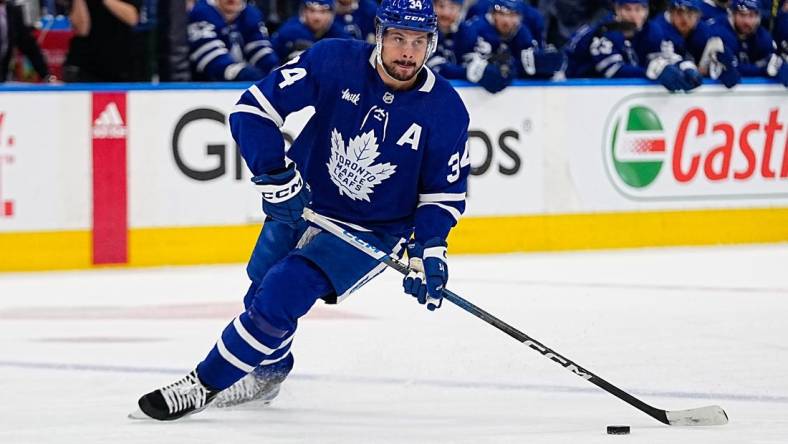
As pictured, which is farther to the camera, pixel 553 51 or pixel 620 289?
pixel 553 51

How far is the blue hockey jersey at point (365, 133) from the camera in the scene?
4.13 metres

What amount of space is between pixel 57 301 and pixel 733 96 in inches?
151

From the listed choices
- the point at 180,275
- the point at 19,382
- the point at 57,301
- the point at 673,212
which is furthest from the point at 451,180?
the point at 673,212

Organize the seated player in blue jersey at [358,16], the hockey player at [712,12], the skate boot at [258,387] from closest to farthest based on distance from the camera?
the skate boot at [258,387]
the seated player in blue jersey at [358,16]
the hockey player at [712,12]

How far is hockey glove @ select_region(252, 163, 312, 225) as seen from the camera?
13.2 ft

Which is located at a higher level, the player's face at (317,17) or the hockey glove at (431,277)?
the player's face at (317,17)

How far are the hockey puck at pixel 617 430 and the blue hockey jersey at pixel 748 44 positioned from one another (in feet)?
16.4

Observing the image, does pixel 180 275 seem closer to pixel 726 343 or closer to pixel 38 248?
pixel 38 248

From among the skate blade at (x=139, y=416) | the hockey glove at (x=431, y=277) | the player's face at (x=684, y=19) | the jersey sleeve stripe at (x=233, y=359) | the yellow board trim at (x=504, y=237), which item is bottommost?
the yellow board trim at (x=504, y=237)

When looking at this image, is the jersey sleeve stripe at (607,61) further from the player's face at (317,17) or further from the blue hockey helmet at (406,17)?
the blue hockey helmet at (406,17)

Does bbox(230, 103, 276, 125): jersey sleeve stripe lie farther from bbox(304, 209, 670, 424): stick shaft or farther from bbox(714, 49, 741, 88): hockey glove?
bbox(714, 49, 741, 88): hockey glove

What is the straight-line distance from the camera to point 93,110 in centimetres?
709

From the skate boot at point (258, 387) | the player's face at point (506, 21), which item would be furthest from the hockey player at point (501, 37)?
the skate boot at point (258, 387)

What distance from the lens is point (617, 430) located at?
13.3ft
